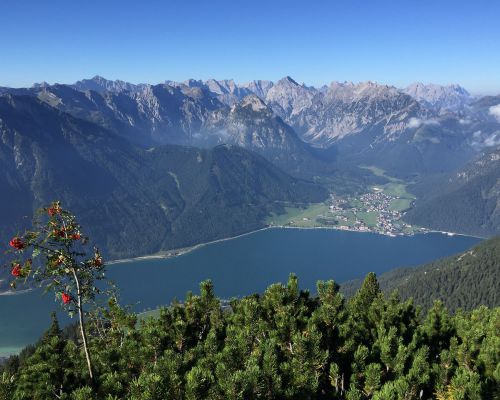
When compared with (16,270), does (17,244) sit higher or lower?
higher

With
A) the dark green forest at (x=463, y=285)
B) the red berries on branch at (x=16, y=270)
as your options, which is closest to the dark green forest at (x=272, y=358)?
the red berries on branch at (x=16, y=270)

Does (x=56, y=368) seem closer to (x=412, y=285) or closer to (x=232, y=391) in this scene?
(x=232, y=391)

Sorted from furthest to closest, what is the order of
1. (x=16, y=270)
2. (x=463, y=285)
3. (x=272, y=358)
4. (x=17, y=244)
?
1. (x=463, y=285)
2. (x=272, y=358)
3. (x=16, y=270)
4. (x=17, y=244)

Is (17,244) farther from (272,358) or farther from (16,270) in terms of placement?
(272,358)

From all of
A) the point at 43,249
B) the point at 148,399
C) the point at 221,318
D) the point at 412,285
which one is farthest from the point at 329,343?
the point at 412,285

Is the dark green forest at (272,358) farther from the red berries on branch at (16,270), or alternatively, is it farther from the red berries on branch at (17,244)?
the red berries on branch at (17,244)

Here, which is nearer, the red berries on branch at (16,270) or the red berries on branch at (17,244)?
the red berries on branch at (17,244)

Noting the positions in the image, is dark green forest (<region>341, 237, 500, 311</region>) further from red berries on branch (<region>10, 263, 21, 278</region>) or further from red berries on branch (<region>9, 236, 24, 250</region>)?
red berries on branch (<region>9, 236, 24, 250</region>)

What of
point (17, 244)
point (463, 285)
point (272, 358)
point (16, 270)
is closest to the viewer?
point (17, 244)

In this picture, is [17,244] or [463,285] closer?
[17,244]

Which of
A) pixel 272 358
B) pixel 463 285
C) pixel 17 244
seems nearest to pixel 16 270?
pixel 17 244
